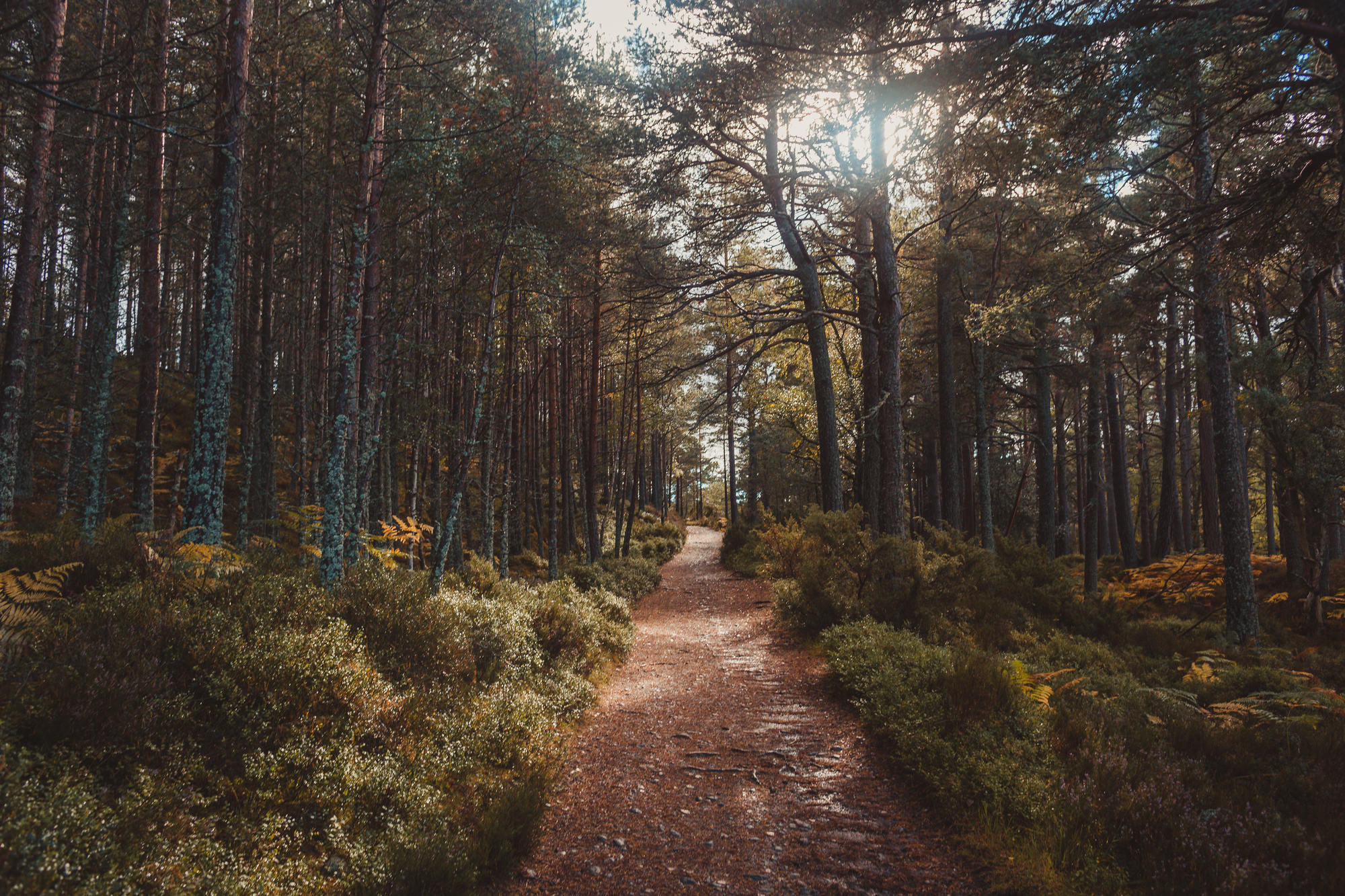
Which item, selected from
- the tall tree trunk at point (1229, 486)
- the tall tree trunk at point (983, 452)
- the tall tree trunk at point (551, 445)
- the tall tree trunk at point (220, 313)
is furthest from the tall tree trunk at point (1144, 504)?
the tall tree trunk at point (220, 313)

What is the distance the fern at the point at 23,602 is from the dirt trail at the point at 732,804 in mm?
3290

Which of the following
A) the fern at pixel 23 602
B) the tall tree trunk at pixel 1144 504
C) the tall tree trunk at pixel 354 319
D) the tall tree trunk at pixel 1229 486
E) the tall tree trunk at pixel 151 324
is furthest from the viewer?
the tall tree trunk at pixel 1144 504

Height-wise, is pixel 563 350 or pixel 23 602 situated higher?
pixel 563 350

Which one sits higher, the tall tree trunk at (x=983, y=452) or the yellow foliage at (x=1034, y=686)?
the tall tree trunk at (x=983, y=452)

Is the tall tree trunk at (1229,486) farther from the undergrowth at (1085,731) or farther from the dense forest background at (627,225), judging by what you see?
the undergrowth at (1085,731)

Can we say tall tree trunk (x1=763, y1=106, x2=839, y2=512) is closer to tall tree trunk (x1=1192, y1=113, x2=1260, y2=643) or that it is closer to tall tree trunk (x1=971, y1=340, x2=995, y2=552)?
tall tree trunk (x1=971, y1=340, x2=995, y2=552)

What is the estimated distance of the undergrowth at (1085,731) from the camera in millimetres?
3285

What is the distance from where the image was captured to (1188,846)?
324cm

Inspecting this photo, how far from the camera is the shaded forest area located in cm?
382

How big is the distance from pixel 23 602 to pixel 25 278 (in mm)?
7705

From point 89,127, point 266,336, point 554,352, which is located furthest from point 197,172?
point 554,352

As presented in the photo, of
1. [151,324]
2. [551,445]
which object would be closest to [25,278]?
[151,324]

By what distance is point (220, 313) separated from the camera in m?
6.63

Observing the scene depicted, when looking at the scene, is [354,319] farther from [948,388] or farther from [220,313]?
[948,388]
